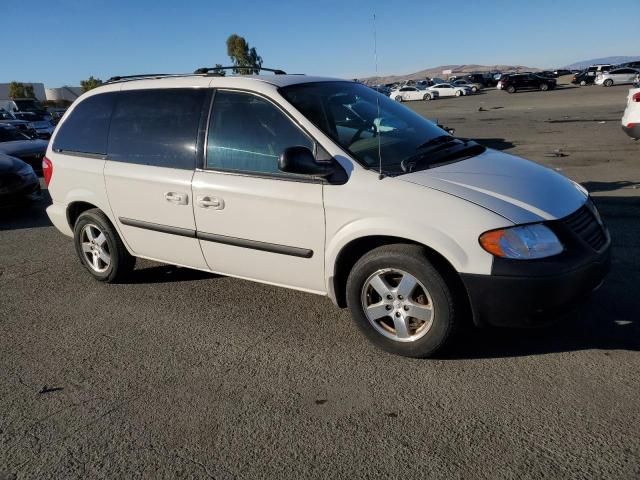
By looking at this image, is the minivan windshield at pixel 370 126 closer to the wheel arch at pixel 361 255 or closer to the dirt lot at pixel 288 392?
the wheel arch at pixel 361 255

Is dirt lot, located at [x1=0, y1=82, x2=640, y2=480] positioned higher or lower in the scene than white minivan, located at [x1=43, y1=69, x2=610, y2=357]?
lower

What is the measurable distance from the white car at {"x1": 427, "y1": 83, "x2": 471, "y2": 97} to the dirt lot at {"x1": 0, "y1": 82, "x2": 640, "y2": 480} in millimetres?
47173

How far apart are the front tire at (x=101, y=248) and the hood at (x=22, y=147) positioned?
750 centimetres

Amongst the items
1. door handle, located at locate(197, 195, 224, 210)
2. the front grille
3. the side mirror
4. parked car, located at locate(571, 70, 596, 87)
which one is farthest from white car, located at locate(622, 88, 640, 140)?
parked car, located at locate(571, 70, 596, 87)

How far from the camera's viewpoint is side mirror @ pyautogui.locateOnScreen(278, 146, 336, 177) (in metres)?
3.29

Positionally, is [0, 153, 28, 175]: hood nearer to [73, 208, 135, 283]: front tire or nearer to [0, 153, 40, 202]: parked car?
[0, 153, 40, 202]: parked car

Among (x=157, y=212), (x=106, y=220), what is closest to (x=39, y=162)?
(x=106, y=220)

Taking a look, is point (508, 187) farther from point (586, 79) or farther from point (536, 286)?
point (586, 79)

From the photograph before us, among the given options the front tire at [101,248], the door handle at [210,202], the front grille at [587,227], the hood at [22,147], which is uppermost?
the hood at [22,147]

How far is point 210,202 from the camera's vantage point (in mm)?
3885

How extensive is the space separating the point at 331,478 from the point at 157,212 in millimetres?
2612

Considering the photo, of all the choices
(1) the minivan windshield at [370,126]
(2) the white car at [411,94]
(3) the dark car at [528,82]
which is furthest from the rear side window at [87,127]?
(3) the dark car at [528,82]

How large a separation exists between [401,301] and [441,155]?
113cm

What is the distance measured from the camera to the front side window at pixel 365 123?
11.7 ft
